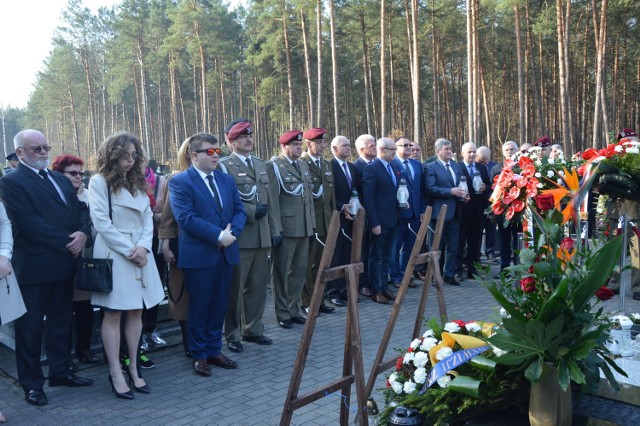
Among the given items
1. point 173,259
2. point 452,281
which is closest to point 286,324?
point 173,259

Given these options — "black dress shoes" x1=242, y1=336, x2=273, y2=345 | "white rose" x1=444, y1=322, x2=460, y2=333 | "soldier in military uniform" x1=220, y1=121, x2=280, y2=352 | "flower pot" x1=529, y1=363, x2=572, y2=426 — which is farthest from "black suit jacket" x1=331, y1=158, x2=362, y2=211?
"flower pot" x1=529, y1=363, x2=572, y2=426

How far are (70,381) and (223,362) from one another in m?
1.28

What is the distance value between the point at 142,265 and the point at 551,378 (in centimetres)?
322

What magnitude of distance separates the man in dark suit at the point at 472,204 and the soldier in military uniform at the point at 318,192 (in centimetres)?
278

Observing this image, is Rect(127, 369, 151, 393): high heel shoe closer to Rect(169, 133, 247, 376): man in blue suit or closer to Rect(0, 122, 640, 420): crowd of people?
Rect(0, 122, 640, 420): crowd of people

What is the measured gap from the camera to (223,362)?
17.5 ft

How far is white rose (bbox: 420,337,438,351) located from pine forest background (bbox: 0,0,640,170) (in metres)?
19.8

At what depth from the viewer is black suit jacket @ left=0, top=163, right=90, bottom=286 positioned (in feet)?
14.8

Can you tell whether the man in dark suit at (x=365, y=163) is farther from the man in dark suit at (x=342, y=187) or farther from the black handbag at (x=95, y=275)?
the black handbag at (x=95, y=275)

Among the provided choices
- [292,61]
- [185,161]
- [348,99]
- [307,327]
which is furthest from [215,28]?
[307,327]

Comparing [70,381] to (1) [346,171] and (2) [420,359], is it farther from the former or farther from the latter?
(1) [346,171]

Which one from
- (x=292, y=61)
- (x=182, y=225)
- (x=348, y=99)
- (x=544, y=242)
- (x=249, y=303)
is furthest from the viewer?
(x=348, y=99)

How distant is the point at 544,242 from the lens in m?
2.83

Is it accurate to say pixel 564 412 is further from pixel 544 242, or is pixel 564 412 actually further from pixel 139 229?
pixel 139 229
